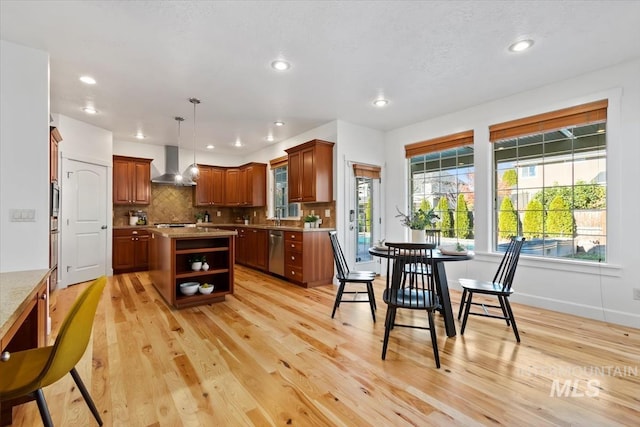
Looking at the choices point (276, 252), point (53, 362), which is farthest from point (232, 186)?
point (53, 362)

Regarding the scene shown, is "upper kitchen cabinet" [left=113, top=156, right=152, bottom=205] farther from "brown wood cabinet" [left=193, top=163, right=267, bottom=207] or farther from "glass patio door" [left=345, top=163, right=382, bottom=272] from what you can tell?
"glass patio door" [left=345, top=163, right=382, bottom=272]

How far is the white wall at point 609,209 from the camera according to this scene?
9.96 feet

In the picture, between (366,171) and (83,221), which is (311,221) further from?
(83,221)

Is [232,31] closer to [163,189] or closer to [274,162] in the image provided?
[274,162]

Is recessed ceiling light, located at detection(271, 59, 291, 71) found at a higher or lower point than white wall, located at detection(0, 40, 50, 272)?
higher

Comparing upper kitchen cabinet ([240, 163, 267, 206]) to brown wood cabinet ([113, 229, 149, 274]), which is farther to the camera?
upper kitchen cabinet ([240, 163, 267, 206])

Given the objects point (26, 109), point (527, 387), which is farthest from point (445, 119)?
point (26, 109)

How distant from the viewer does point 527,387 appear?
198cm

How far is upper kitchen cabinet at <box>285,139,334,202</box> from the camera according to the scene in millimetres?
4918

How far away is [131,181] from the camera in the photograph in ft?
19.6

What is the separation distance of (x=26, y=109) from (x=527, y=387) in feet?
15.0

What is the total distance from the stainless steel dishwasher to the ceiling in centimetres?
211

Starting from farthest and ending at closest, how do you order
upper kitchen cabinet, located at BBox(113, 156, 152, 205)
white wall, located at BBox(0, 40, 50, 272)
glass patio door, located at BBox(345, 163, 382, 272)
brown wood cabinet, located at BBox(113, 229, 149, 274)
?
upper kitchen cabinet, located at BBox(113, 156, 152, 205) < brown wood cabinet, located at BBox(113, 229, 149, 274) < glass patio door, located at BBox(345, 163, 382, 272) < white wall, located at BBox(0, 40, 50, 272)
